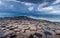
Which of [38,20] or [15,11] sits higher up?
[15,11]

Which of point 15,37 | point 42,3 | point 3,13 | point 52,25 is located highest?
point 42,3

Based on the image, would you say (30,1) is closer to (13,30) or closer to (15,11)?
(15,11)

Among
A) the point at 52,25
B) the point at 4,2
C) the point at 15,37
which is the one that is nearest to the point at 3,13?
the point at 4,2

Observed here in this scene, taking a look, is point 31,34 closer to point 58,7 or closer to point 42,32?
point 42,32

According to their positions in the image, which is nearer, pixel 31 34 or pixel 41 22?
pixel 31 34

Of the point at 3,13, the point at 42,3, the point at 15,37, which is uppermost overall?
the point at 42,3

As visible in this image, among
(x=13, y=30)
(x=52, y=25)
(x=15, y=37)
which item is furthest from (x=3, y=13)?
(x=52, y=25)
